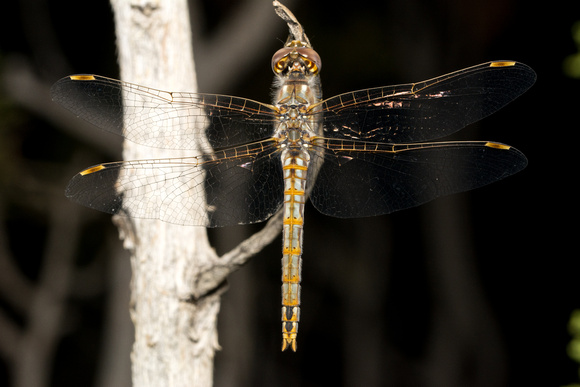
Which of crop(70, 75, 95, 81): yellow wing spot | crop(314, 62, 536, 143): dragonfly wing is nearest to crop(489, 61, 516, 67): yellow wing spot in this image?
crop(314, 62, 536, 143): dragonfly wing

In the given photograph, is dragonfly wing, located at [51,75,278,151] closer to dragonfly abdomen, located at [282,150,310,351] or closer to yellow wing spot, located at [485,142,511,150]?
dragonfly abdomen, located at [282,150,310,351]

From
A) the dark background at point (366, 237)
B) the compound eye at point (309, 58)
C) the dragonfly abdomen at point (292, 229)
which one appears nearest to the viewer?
the dragonfly abdomen at point (292, 229)

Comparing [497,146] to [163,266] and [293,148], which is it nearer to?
[293,148]

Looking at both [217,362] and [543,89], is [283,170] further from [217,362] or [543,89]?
[217,362]

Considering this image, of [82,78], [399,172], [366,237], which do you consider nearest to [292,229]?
[399,172]

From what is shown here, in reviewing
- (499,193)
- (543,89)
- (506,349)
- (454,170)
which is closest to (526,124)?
(543,89)

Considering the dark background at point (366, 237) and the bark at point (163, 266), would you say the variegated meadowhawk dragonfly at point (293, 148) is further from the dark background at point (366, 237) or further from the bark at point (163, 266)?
the dark background at point (366, 237)

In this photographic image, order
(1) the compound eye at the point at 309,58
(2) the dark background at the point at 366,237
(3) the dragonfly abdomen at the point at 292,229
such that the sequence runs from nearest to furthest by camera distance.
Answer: (3) the dragonfly abdomen at the point at 292,229
(1) the compound eye at the point at 309,58
(2) the dark background at the point at 366,237

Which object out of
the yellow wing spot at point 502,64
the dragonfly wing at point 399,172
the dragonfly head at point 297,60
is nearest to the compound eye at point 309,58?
the dragonfly head at point 297,60
